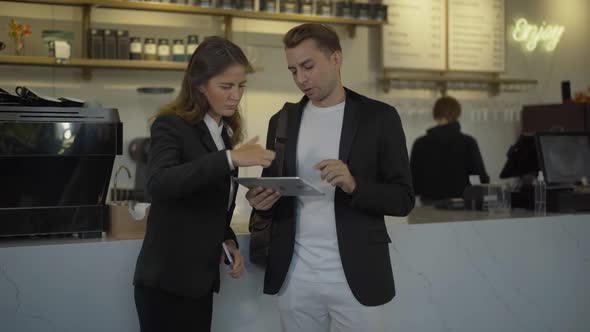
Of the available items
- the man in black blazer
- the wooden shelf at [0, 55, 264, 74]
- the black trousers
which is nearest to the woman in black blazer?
the black trousers

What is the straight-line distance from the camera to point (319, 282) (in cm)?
196

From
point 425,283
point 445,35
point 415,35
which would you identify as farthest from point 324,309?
point 445,35

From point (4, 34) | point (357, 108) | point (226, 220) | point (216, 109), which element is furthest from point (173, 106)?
point (4, 34)

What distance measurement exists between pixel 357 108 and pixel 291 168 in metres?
0.26

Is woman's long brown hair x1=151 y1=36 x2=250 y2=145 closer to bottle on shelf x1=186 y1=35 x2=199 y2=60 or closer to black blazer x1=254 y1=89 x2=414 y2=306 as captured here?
black blazer x1=254 y1=89 x2=414 y2=306

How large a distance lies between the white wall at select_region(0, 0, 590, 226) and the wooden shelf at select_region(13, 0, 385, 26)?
6.4 inches

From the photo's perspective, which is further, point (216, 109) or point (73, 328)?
point (73, 328)

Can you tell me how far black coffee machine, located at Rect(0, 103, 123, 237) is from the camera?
88.7 inches

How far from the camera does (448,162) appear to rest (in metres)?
4.73

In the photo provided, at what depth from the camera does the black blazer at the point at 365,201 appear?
1.94m

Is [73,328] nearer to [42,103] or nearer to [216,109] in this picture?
[42,103]

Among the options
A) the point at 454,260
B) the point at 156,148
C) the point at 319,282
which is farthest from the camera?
the point at 454,260

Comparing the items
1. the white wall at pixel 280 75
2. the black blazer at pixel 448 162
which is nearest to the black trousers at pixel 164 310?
the white wall at pixel 280 75

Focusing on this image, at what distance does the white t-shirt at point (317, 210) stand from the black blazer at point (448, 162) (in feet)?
9.23
